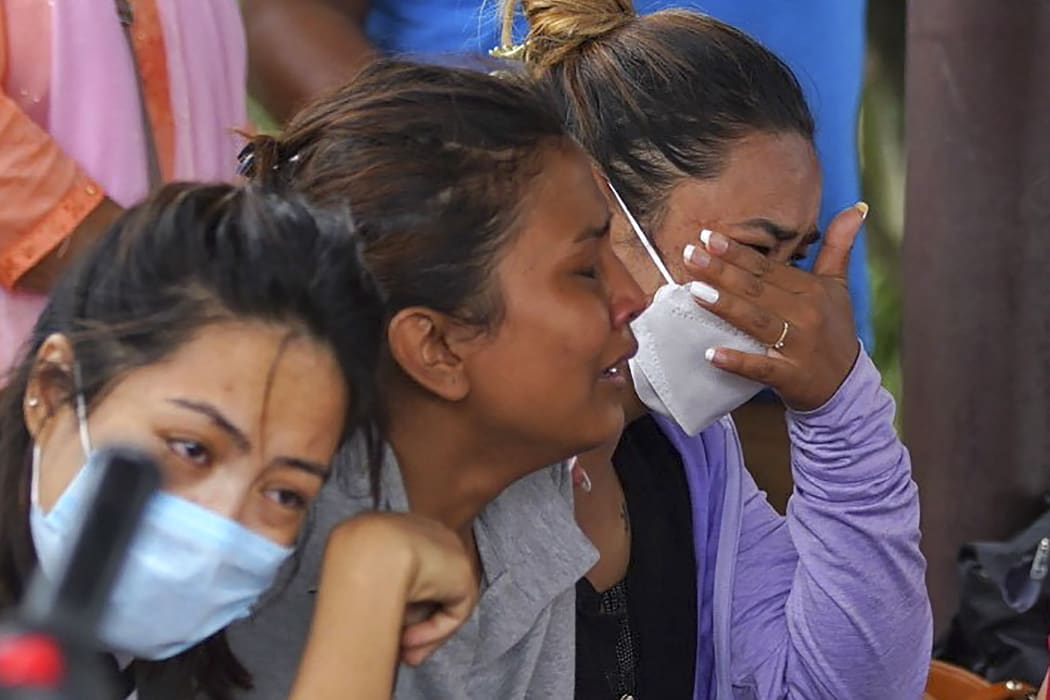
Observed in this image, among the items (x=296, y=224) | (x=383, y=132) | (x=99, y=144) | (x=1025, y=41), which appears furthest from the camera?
(x=1025, y=41)

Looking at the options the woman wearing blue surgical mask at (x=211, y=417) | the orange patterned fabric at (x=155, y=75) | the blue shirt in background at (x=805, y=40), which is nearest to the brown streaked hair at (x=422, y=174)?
the woman wearing blue surgical mask at (x=211, y=417)

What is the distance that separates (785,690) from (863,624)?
141mm

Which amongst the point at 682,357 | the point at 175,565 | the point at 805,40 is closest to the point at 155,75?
the point at 682,357

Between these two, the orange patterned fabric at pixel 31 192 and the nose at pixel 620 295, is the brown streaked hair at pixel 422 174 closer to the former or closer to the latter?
the nose at pixel 620 295

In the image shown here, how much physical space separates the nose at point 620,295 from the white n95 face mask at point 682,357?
0.63 feet

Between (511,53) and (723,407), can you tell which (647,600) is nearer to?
(723,407)

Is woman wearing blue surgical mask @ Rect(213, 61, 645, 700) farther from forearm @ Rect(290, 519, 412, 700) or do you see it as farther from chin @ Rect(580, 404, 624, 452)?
forearm @ Rect(290, 519, 412, 700)

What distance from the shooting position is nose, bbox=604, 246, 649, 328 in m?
1.47

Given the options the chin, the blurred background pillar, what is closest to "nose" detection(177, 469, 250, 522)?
the chin

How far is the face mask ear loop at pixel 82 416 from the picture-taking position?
43.7 inches


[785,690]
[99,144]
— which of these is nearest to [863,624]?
[785,690]

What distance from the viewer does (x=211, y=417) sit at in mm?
1115

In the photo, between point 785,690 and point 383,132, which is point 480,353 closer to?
point 383,132

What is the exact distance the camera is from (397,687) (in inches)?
55.5
